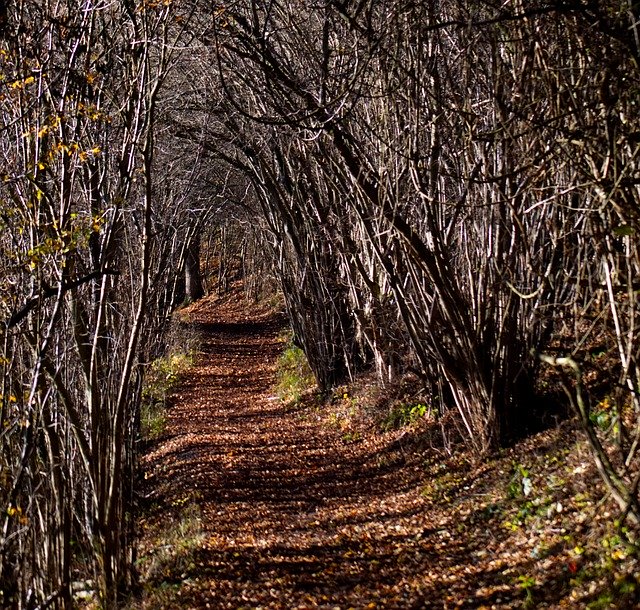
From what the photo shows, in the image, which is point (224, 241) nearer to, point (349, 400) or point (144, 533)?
point (349, 400)

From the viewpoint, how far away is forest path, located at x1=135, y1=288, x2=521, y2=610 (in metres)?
5.10

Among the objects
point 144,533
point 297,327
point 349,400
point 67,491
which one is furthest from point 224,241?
point 67,491

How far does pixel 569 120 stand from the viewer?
5059 millimetres

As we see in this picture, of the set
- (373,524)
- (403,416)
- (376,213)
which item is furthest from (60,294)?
(403,416)

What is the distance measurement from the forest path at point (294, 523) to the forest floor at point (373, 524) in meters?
0.02

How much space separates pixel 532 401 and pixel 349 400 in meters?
4.13

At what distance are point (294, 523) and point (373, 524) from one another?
0.76 m

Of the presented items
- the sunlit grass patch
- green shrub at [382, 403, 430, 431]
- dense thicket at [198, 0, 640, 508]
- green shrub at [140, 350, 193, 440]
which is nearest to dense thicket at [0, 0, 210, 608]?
the sunlit grass patch

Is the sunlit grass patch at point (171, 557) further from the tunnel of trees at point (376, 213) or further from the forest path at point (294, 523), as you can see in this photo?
the tunnel of trees at point (376, 213)

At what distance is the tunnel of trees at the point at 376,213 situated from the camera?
4406 millimetres

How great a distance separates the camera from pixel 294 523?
6.70 metres

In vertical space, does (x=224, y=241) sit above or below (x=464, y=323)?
above

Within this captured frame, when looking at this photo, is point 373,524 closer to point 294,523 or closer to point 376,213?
point 294,523

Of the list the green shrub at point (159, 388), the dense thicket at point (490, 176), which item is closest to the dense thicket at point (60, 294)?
the dense thicket at point (490, 176)
